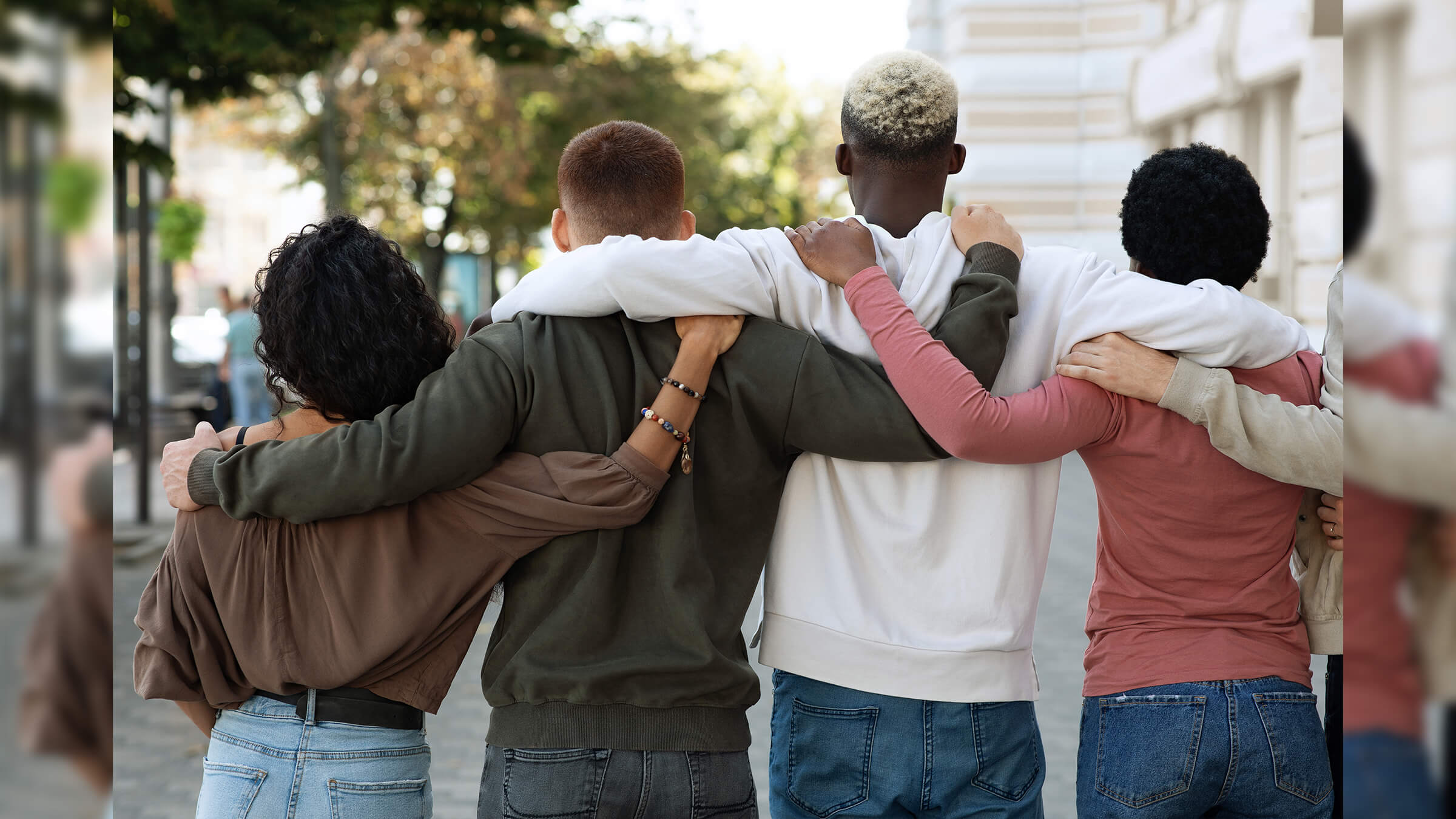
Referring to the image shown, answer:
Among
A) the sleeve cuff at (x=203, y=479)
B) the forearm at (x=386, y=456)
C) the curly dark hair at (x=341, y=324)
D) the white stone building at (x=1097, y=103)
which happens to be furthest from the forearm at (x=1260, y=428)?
the white stone building at (x=1097, y=103)

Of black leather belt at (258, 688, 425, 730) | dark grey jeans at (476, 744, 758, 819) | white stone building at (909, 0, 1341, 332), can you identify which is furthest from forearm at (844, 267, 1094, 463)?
white stone building at (909, 0, 1341, 332)

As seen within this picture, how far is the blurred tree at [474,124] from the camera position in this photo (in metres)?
20.1

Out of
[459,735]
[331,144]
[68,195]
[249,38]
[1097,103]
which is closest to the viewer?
[68,195]

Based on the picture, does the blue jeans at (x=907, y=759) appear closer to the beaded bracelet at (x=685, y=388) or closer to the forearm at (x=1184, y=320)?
the beaded bracelet at (x=685, y=388)

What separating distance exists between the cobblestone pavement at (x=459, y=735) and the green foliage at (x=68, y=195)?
14.3ft

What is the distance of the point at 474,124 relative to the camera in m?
20.7

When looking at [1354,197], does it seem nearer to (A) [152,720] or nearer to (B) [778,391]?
(B) [778,391]

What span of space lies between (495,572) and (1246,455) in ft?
4.23

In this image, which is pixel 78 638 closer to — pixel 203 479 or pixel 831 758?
pixel 203 479

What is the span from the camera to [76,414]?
704mm

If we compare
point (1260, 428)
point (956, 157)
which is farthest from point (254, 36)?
point (1260, 428)

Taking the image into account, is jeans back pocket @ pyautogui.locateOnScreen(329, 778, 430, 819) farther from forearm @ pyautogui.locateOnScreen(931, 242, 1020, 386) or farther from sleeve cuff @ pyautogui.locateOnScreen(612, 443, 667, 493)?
forearm @ pyautogui.locateOnScreen(931, 242, 1020, 386)

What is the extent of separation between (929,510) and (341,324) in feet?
3.53

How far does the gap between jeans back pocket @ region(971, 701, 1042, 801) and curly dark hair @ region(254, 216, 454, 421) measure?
46.3 inches
